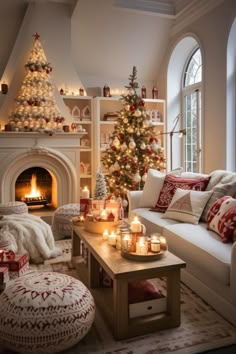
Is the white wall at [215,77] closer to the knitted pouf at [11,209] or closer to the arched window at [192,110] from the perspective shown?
the arched window at [192,110]

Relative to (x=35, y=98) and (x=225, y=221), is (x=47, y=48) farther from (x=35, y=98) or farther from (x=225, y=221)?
(x=225, y=221)

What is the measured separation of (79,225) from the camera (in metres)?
3.10

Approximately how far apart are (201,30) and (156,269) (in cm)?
438

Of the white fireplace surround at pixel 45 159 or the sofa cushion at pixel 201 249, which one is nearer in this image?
the sofa cushion at pixel 201 249

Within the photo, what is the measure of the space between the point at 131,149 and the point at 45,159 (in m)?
1.50

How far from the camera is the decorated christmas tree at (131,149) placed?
17.4 ft

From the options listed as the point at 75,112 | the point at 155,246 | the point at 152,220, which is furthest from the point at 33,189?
the point at 155,246

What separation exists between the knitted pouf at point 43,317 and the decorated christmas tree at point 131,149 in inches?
137

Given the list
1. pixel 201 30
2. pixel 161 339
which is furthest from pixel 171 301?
pixel 201 30

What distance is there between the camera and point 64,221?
13.9ft

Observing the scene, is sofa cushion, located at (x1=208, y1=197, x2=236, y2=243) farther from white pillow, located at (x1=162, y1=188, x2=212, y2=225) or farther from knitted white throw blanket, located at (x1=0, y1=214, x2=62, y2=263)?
knitted white throw blanket, located at (x1=0, y1=214, x2=62, y2=263)

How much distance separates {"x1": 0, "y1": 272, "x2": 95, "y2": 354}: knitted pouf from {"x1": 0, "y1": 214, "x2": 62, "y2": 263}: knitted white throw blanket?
4.52 ft

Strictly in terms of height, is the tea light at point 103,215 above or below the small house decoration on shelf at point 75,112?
below

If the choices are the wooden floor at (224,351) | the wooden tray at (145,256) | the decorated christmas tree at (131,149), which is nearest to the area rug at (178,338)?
the wooden floor at (224,351)
